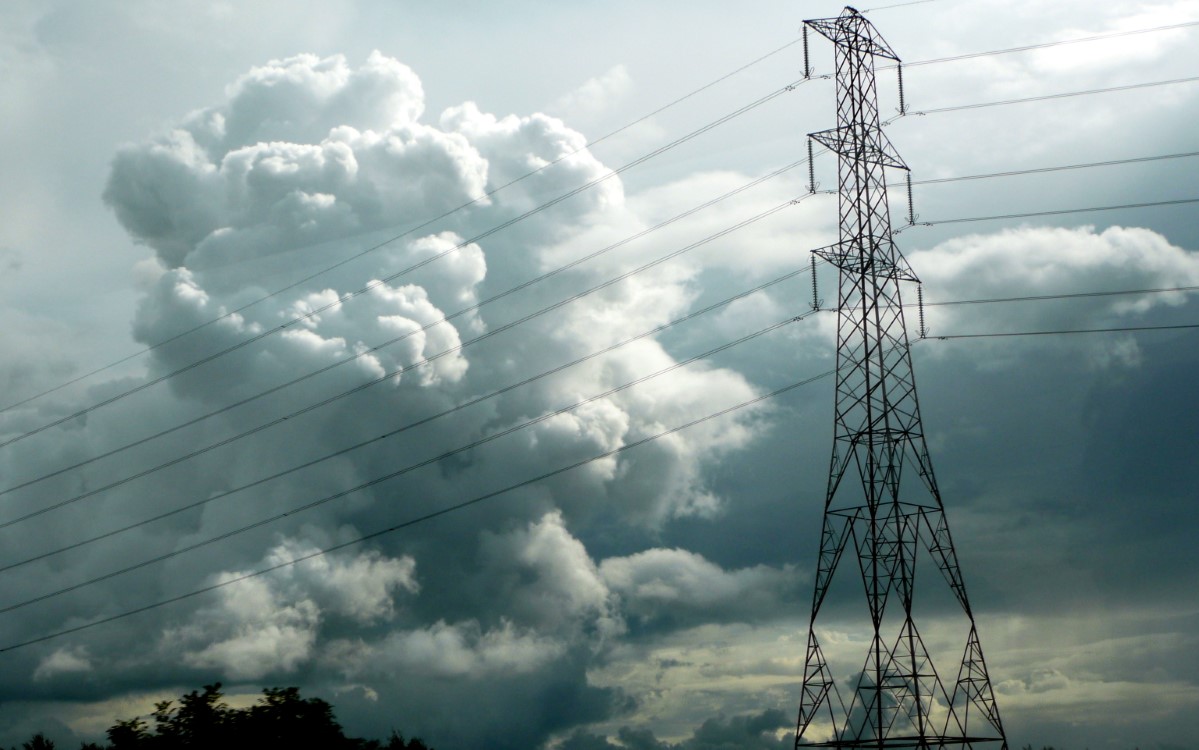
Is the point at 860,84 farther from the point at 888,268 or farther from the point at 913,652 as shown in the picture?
the point at 913,652

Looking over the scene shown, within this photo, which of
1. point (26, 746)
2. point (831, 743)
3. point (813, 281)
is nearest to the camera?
point (831, 743)

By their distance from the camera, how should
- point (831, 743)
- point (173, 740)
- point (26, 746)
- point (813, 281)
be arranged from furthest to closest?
point (26, 746) < point (173, 740) < point (813, 281) < point (831, 743)

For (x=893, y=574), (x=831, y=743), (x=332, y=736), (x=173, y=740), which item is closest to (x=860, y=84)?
(x=893, y=574)

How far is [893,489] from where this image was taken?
5897 cm

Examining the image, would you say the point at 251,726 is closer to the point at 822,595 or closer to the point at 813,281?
the point at 822,595

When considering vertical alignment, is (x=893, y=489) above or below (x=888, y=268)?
below

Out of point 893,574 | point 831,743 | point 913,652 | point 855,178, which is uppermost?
point 855,178

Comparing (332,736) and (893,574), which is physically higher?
(893,574)

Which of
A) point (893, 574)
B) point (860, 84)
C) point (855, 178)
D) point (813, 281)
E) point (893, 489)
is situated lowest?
point (893, 574)

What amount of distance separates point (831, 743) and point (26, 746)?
203ft

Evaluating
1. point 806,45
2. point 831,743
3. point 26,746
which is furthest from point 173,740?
point 806,45

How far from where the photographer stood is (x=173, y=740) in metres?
66.9

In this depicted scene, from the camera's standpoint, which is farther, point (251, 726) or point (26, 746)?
point (26, 746)

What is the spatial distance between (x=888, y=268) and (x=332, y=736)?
136 ft
